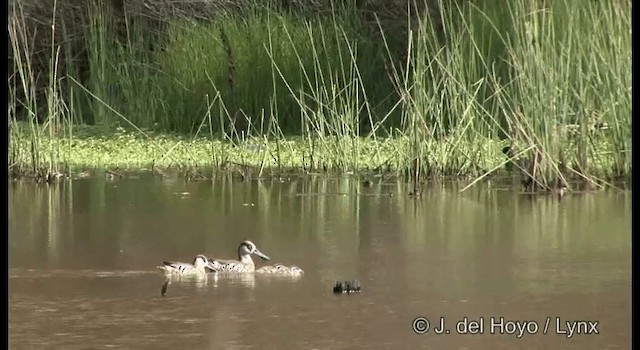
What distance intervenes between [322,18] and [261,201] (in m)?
4.54

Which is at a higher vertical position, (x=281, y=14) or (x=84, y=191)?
(x=281, y=14)

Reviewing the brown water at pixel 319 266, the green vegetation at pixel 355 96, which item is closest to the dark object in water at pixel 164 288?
the brown water at pixel 319 266

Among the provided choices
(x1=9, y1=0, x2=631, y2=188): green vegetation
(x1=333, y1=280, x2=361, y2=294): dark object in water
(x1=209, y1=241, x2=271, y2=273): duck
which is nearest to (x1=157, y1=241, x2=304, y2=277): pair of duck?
(x1=209, y1=241, x2=271, y2=273): duck

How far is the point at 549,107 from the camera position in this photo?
717 centimetres

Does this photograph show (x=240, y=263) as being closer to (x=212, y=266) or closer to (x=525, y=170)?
(x=212, y=266)

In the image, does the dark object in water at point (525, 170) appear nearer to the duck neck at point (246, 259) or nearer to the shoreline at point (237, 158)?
the shoreline at point (237, 158)

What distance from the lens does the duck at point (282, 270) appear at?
5.55 metres

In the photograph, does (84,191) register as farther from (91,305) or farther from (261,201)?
(91,305)

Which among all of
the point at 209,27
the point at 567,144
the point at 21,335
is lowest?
the point at 21,335

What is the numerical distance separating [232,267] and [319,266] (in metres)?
0.33

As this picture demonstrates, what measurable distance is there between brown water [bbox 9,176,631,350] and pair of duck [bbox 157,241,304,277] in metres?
0.05

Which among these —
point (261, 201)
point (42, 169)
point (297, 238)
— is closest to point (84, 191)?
point (42, 169)

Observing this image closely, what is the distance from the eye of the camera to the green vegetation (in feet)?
23.9

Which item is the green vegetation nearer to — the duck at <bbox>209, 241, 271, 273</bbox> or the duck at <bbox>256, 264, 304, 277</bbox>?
the duck at <bbox>209, 241, 271, 273</bbox>
